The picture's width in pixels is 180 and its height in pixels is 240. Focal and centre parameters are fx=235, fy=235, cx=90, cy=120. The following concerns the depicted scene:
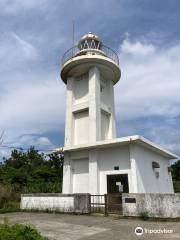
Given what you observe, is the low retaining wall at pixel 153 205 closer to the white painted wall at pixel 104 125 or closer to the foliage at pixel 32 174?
the white painted wall at pixel 104 125

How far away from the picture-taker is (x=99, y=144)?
598 inches

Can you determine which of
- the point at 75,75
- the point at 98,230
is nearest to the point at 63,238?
the point at 98,230

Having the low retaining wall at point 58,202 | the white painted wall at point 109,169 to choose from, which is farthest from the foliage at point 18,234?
the white painted wall at point 109,169

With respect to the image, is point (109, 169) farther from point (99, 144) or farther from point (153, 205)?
point (153, 205)

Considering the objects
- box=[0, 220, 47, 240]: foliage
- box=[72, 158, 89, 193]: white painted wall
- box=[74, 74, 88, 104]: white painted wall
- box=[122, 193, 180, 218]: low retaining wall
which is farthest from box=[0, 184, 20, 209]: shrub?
box=[0, 220, 47, 240]: foliage

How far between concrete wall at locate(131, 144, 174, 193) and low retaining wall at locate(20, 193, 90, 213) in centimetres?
332

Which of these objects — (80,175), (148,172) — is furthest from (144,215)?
(80,175)

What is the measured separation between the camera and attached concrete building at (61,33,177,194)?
14.9 m

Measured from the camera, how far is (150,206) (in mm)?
10516

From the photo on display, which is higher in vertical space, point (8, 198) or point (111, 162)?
point (111, 162)

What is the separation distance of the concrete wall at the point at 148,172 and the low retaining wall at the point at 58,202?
3323 mm

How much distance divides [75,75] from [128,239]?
15470mm

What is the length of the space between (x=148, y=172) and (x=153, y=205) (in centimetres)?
542

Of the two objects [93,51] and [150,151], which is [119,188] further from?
[93,51]
